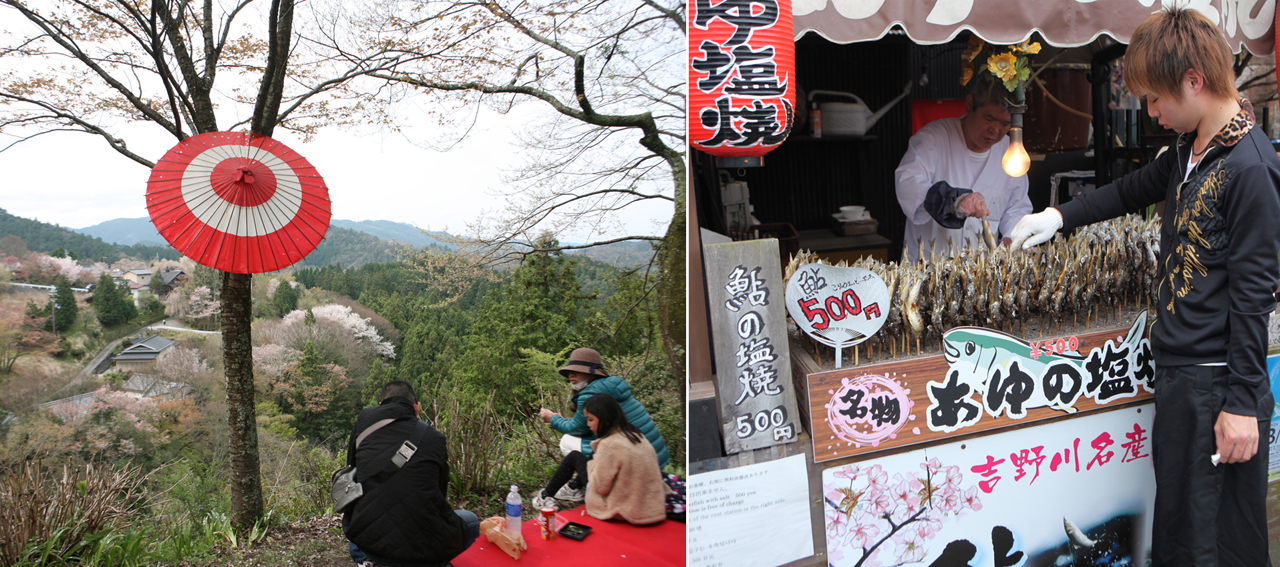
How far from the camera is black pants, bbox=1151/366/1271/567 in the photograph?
240 centimetres

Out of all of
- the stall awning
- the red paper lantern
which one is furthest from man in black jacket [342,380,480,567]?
the stall awning

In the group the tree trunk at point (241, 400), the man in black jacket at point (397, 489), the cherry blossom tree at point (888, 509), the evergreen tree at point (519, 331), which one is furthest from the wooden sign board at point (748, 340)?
the tree trunk at point (241, 400)

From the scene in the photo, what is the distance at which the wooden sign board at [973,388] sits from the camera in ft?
8.10

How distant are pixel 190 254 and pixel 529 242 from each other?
2.13 meters

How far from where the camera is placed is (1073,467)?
9.21ft

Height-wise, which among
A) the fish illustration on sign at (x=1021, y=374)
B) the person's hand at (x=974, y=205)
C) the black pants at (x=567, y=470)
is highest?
the person's hand at (x=974, y=205)

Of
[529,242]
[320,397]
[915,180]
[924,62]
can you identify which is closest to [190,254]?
[320,397]

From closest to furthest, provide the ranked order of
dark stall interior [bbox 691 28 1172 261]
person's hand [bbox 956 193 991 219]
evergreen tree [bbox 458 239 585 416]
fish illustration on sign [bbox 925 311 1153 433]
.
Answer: fish illustration on sign [bbox 925 311 1153 433] < person's hand [bbox 956 193 991 219] < evergreen tree [bbox 458 239 585 416] < dark stall interior [bbox 691 28 1172 261]

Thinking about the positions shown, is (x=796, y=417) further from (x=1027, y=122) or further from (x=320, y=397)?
(x=1027, y=122)

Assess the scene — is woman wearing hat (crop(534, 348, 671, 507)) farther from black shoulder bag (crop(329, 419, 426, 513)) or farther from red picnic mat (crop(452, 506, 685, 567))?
black shoulder bag (crop(329, 419, 426, 513))

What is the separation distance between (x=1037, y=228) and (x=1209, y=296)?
0.62 m

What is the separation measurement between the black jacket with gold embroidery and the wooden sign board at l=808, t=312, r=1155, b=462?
0.27 metres

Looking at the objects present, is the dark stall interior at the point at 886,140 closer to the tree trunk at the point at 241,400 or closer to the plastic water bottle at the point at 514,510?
the plastic water bottle at the point at 514,510

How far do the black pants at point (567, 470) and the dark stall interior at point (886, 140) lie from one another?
2116 millimetres
